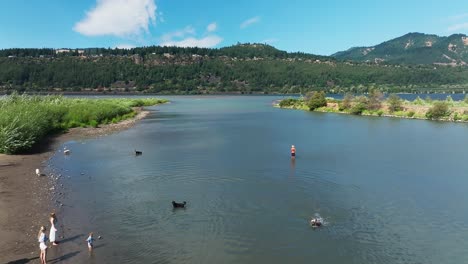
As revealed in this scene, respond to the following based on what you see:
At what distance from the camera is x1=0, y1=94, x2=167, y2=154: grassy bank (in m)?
45.4

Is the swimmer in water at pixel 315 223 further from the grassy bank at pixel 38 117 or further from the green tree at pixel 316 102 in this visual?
the green tree at pixel 316 102

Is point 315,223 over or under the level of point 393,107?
under

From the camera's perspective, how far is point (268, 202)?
28938 millimetres

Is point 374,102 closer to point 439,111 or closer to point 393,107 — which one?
point 393,107

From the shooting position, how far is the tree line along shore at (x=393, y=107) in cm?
9338

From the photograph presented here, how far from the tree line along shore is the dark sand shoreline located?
8323 centimetres

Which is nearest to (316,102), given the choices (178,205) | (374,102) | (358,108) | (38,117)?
(358,108)

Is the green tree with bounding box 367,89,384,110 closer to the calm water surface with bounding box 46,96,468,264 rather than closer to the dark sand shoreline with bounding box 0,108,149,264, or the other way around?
the calm water surface with bounding box 46,96,468,264

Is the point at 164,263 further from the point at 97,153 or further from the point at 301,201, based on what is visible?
the point at 97,153

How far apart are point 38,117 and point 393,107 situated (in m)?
85.6

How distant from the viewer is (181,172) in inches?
1522

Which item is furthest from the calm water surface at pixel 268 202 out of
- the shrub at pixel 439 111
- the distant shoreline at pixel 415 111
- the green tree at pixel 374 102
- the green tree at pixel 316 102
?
the green tree at pixel 316 102

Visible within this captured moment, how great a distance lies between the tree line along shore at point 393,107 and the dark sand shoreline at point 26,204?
83.2m

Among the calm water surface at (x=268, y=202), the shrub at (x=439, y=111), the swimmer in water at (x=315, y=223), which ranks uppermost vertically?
the shrub at (x=439, y=111)
